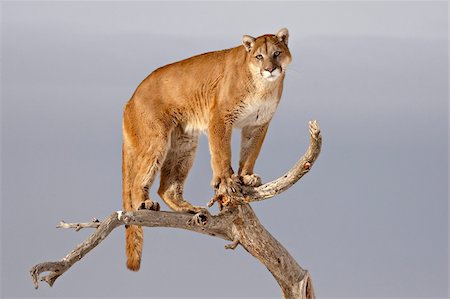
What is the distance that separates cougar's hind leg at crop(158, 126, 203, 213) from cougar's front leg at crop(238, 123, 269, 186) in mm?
535

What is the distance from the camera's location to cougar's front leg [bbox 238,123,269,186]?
7.95 m

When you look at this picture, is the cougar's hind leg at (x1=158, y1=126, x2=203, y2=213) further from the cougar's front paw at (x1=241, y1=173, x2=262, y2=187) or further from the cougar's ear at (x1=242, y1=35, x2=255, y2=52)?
the cougar's ear at (x1=242, y1=35, x2=255, y2=52)

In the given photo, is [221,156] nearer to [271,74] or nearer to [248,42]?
[271,74]

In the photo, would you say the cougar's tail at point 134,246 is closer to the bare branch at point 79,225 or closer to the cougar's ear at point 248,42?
the bare branch at point 79,225

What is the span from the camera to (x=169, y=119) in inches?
317

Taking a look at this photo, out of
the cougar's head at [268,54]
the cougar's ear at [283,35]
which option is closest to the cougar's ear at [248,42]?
the cougar's head at [268,54]

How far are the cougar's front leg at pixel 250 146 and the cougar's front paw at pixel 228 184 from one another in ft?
0.93

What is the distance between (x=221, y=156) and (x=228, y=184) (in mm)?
266

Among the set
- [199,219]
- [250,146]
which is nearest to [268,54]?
[250,146]

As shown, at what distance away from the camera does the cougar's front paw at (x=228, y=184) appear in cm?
761

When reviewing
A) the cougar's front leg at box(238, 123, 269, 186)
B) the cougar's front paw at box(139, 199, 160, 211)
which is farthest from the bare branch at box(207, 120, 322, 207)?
the cougar's front paw at box(139, 199, 160, 211)

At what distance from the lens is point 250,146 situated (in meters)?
8.01

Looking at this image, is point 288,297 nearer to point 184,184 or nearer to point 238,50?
point 184,184

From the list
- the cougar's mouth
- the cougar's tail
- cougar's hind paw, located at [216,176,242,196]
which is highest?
the cougar's mouth
